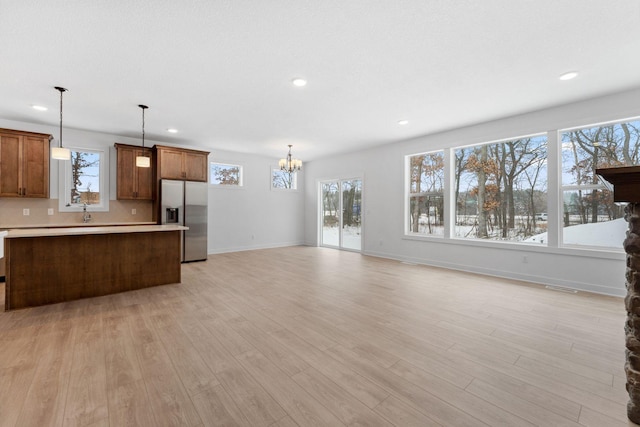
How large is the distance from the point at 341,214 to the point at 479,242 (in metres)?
3.71

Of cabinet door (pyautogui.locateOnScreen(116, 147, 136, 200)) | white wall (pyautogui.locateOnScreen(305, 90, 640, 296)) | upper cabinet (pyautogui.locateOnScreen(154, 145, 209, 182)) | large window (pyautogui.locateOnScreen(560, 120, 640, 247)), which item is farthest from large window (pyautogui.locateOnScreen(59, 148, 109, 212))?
large window (pyautogui.locateOnScreen(560, 120, 640, 247))

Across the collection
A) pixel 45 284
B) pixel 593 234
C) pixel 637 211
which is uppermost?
pixel 637 211

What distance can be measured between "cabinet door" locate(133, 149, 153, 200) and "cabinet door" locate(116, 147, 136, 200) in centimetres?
9

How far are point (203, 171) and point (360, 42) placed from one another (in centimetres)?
494

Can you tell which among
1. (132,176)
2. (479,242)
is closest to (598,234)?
(479,242)

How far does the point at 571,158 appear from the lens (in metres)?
4.11

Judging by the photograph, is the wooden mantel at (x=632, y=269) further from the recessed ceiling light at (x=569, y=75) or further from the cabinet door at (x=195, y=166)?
the cabinet door at (x=195, y=166)

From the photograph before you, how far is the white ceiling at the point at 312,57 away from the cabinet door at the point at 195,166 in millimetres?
1526

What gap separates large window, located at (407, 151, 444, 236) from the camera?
18.5ft

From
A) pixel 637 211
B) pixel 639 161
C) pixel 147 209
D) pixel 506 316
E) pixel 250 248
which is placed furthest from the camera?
pixel 250 248

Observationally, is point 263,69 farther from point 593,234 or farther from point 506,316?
point 593,234

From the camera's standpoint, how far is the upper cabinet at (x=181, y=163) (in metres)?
5.74

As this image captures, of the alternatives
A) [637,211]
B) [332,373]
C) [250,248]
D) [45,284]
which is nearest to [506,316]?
[637,211]

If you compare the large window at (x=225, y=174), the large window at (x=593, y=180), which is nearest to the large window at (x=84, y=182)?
the large window at (x=225, y=174)
